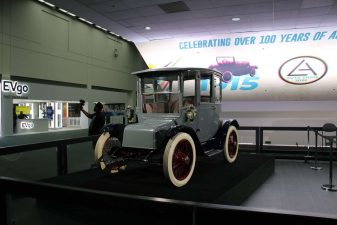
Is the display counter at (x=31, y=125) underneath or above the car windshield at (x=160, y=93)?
underneath

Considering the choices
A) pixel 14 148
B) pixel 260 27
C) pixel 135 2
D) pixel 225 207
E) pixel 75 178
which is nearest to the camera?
pixel 225 207

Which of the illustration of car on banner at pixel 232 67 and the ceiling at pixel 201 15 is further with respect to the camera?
the illustration of car on banner at pixel 232 67


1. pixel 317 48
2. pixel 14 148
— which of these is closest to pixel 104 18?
pixel 14 148

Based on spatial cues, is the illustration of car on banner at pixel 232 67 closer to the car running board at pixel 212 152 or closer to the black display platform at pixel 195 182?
the black display platform at pixel 195 182

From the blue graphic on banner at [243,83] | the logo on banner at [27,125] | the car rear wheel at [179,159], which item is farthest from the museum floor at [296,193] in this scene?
the logo on banner at [27,125]

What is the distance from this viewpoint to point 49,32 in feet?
28.3

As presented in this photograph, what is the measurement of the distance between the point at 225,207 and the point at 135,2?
20.5 ft

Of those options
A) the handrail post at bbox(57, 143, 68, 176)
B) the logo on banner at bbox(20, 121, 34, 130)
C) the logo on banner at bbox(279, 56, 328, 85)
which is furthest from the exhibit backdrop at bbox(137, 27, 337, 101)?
the handrail post at bbox(57, 143, 68, 176)

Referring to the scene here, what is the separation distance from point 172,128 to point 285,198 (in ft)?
7.02

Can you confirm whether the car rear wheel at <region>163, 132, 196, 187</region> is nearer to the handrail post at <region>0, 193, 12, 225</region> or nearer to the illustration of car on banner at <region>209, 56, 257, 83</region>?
the handrail post at <region>0, 193, 12, 225</region>

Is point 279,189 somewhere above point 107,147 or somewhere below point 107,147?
below

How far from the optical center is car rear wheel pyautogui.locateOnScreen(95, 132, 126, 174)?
3.98 metres

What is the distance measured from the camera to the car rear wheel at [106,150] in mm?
3982

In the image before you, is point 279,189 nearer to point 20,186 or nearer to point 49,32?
point 20,186
